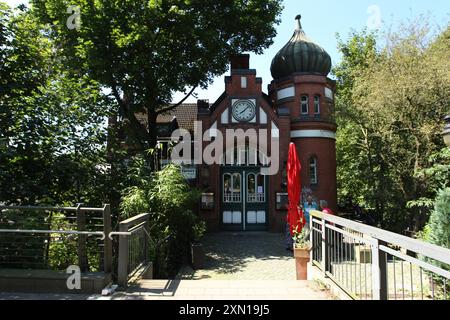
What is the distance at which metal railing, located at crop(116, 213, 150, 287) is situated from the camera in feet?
A: 19.2

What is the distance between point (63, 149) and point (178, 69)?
25.7 feet

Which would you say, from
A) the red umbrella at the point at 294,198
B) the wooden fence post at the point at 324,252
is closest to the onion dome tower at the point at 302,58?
the red umbrella at the point at 294,198

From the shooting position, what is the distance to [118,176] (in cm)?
1030

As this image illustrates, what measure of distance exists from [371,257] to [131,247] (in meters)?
3.95

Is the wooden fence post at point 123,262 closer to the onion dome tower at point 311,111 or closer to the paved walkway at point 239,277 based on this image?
the paved walkway at point 239,277

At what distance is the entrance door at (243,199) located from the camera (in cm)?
1759

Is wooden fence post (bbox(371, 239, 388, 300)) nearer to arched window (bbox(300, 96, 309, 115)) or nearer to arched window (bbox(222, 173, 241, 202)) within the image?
arched window (bbox(222, 173, 241, 202))

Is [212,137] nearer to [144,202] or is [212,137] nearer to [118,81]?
[118,81]

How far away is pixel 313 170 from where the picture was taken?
752 inches

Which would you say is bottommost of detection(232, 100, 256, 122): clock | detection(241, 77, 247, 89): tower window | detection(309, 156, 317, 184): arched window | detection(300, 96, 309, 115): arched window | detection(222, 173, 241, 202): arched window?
detection(222, 173, 241, 202): arched window

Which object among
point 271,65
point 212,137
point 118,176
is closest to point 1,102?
point 118,176

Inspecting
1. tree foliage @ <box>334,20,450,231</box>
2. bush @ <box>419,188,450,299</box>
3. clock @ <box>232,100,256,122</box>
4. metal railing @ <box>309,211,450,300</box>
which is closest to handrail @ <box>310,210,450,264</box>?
metal railing @ <box>309,211,450,300</box>

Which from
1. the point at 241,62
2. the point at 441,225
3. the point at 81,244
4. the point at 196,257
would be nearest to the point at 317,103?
Answer: the point at 241,62

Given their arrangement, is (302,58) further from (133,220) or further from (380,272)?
(380,272)
